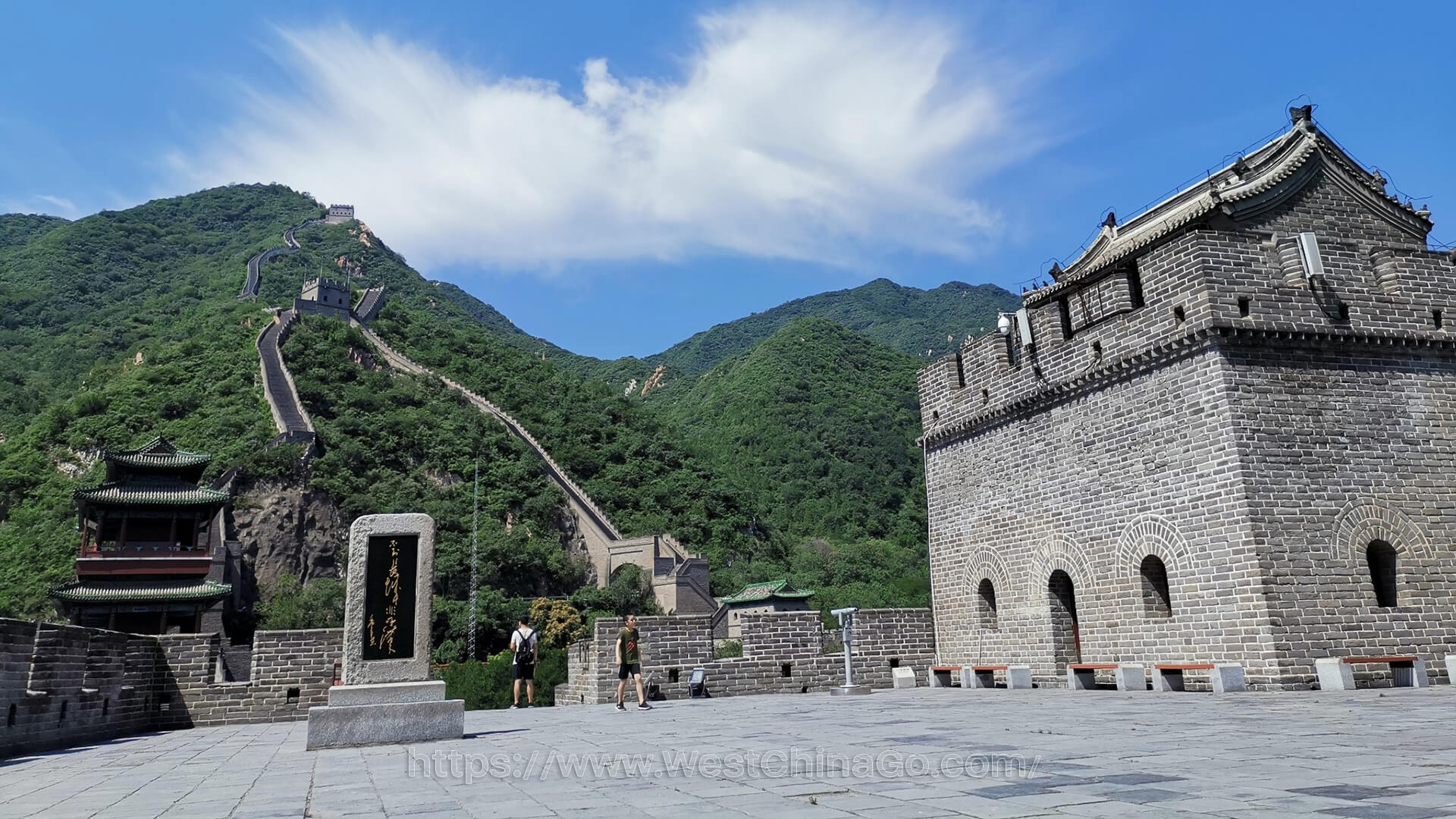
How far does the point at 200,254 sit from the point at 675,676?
393 ft

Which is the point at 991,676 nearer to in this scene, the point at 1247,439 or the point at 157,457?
the point at 1247,439

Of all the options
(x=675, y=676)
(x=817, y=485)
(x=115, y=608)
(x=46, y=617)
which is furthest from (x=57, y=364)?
(x=675, y=676)

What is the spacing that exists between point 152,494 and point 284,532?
11.2 metres

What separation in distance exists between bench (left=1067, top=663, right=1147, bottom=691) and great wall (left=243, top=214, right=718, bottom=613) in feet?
123

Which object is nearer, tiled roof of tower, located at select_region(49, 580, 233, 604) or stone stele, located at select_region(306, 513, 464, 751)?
stone stele, located at select_region(306, 513, 464, 751)

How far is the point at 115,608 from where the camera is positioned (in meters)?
32.9

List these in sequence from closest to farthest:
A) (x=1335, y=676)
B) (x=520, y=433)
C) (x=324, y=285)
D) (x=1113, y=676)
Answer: (x=1335, y=676), (x=1113, y=676), (x=520, y=433), (x=324, y=285)

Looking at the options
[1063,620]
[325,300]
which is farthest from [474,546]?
[1063,620]

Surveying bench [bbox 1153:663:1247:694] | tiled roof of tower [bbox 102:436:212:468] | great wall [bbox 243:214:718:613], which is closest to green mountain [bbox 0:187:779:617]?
great wall [bbox 243:214:718:613]

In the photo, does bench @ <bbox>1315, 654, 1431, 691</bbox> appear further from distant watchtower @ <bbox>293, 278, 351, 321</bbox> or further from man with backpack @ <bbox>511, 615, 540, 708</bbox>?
distant watchtower @ <bbox>293, 278, 351, 321</bbox>

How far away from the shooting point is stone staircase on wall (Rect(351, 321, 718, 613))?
48.5 m

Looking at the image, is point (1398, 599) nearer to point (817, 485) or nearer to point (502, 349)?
point (817, 485)

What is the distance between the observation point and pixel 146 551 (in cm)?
3409

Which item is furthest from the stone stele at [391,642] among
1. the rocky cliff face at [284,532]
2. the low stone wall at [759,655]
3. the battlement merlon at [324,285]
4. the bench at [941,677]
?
the battlement merlon at [324,285]
